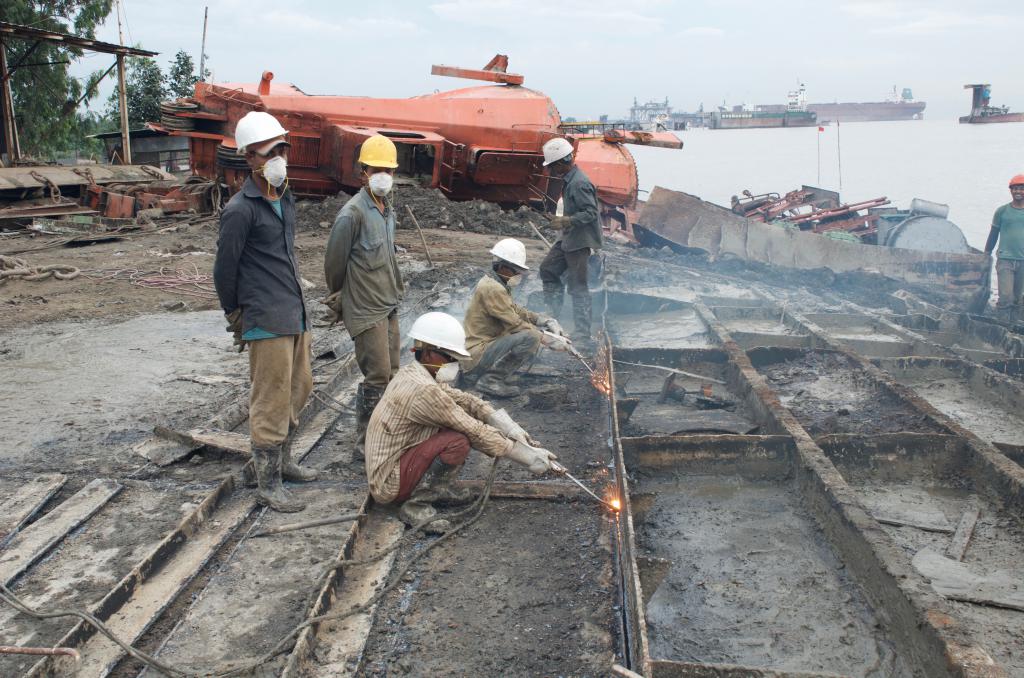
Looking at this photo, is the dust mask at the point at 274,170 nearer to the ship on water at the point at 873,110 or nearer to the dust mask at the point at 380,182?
the dust mask at the point at 380,182

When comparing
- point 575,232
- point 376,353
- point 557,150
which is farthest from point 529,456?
point 557,150

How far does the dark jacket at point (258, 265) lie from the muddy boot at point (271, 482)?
0.66m

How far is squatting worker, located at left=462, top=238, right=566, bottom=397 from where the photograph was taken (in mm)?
6039

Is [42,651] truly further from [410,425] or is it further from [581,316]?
[581,316]

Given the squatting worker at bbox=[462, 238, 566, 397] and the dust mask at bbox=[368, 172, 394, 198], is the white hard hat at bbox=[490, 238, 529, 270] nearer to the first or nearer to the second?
the squatting worker at bbox=[462, 238, 566, 397]

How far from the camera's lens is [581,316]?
793 centimetres

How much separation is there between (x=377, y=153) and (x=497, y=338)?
208 centimetres

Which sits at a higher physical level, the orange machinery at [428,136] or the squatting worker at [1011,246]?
the orange machinery at [428,136]

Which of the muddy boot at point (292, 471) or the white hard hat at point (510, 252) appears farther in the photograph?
the white hard hat at point (510, 252)

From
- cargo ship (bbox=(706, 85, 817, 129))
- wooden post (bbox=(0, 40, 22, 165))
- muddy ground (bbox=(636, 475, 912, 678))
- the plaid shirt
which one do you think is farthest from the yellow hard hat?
cargo ship (bbox=(706, 85, 817, 129))

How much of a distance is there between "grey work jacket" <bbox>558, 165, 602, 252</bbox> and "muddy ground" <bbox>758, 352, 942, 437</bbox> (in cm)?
213

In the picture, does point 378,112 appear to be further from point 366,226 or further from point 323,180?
point 366,226

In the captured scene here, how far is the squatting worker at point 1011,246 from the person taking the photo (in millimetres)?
9609

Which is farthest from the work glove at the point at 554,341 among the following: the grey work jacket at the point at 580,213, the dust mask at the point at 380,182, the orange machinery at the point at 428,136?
the orange machinery at the point at 428,136
